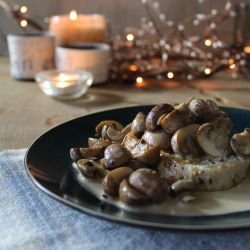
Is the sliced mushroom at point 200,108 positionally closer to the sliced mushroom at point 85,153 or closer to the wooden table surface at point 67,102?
the sliced mushroom at point 85,153

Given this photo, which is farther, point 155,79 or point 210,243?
point 155,79

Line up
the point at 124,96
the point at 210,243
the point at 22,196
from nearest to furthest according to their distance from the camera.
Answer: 1. the point at 210,243
2. the point at 22,196
3. the point at 124,96

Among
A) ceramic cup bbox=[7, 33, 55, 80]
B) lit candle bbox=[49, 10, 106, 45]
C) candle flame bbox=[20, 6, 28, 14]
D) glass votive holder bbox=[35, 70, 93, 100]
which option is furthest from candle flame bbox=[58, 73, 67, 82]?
candle flame bbox=[20, 6, 28, 14]

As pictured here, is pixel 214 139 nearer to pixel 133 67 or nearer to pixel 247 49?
pixel 133 67

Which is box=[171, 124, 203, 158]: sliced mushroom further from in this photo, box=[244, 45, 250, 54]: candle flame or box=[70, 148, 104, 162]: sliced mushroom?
box=[244, 45, 250, 54]: candle flame

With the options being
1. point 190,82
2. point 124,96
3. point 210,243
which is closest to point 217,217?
point 210,243

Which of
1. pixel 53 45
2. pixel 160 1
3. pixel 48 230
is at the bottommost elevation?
pixel 48 230

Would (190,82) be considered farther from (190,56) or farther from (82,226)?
(82,226)
